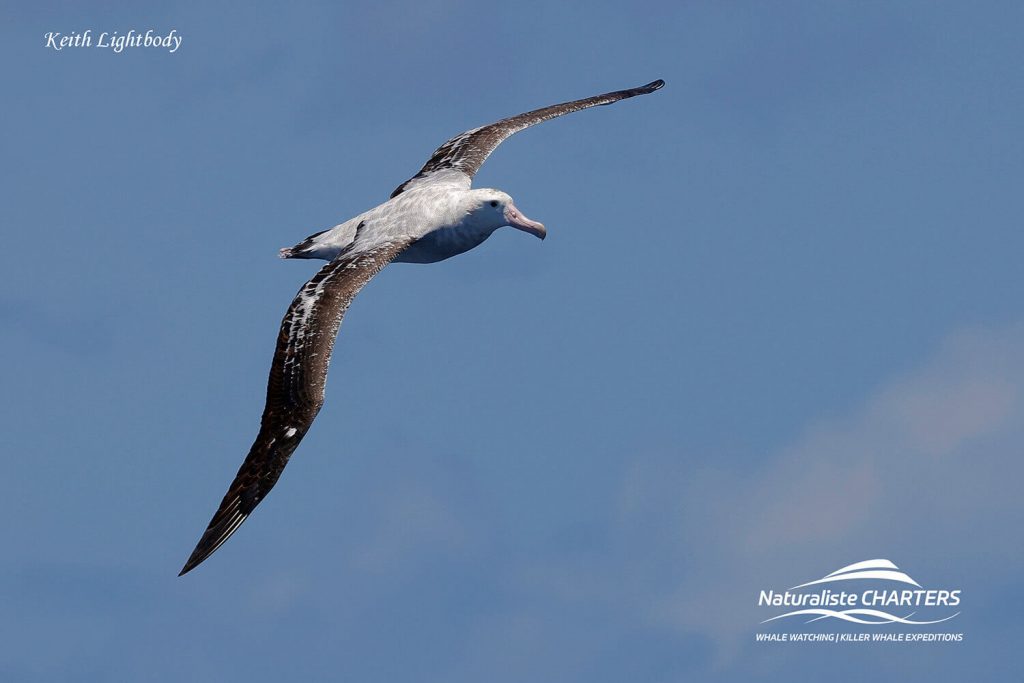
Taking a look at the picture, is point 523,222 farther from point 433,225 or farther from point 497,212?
point 433,225

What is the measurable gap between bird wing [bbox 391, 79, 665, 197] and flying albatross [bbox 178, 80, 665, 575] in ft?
0.06

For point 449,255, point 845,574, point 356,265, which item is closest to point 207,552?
point 356,265

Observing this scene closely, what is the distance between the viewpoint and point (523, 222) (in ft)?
88.0

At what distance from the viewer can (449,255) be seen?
2708cm

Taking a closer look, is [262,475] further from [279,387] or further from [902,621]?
[902,621]

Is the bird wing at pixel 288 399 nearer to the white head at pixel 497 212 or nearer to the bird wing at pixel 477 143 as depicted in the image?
the white head at pixel 497 212

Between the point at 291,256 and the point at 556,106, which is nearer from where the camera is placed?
the point at 291,256

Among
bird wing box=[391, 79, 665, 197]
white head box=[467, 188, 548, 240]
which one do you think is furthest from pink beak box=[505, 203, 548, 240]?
bird wing box=[391, 79, 665, 197]

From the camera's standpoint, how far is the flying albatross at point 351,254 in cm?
2289

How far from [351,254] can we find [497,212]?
2.47 m

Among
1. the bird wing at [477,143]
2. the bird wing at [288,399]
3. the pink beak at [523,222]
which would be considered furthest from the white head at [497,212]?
the bird wing at [477,143]

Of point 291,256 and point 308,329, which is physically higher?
point 291,256

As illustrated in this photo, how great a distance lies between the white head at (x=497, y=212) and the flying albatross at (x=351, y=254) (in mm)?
16

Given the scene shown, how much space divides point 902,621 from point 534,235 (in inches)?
376
